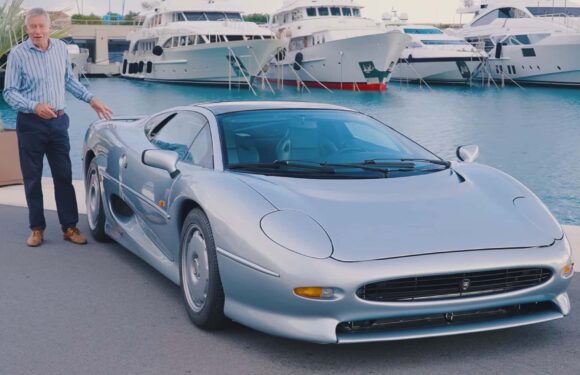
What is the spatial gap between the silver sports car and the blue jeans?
140cm

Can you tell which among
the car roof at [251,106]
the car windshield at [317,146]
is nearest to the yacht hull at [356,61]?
the car roof at [251,106]

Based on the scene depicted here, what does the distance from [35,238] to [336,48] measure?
47.1m

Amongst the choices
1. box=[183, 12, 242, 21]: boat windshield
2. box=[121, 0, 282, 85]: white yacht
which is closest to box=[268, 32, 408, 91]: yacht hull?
box=[121, 0, 282, 85]: white yacht

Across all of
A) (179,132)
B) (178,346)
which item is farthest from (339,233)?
(179,132)

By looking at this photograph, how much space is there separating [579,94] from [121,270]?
51.4 meters

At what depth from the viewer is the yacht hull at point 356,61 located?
52.3 meters

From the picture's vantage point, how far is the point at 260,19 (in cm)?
13938

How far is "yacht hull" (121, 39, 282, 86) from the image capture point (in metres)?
53.2

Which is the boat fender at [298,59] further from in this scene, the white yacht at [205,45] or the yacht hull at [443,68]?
the yacht hull at [443,68]

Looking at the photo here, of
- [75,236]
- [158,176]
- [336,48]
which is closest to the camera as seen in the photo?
[158,176]

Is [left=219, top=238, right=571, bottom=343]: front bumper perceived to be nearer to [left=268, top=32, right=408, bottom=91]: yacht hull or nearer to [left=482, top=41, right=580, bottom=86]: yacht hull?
[left=268, top=32, right=408, bottom=91]: yacht hull

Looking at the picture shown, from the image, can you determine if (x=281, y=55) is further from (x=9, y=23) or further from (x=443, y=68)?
(x=9, y=23)

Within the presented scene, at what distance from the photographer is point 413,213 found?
14.1ft

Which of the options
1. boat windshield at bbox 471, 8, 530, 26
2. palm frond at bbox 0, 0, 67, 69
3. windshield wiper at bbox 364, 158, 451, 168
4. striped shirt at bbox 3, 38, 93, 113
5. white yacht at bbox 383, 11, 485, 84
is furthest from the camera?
boat windshield at bbox 471, 8, 530, 26
